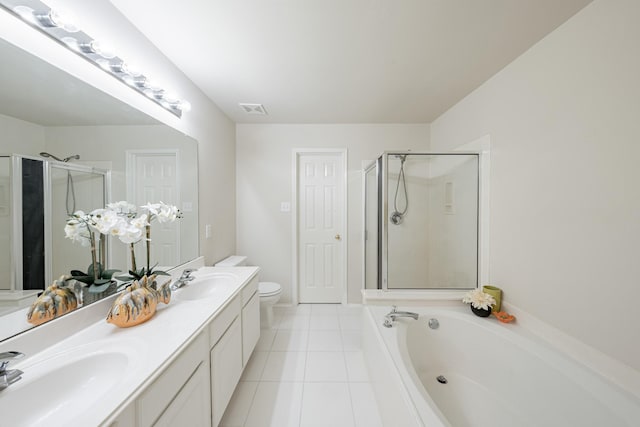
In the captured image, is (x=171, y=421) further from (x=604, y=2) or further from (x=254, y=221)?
(x=604, y=2)

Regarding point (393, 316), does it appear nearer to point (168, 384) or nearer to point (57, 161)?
point (168, 384)

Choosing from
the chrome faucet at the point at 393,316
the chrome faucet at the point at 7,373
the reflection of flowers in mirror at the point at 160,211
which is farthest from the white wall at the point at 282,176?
the chrome faucet at the point at 7,373

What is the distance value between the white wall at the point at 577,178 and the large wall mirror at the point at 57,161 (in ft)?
7.95

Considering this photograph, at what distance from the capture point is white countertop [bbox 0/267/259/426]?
641 mm

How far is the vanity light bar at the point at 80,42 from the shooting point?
824mm

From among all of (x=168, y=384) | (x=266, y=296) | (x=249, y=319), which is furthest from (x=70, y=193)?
(x=266, y=296)

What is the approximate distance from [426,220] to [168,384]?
88.0 inches

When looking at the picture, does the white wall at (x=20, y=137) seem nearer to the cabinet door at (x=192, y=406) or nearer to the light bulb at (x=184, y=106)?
the light bulb at (x=184, y=106)

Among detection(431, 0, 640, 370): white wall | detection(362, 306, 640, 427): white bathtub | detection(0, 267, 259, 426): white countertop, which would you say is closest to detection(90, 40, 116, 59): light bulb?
detection(0, 267, 259, 426): white countertop

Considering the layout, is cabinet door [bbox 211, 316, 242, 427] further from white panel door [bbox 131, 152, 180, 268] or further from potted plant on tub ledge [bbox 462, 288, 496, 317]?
potted plant on tub ledge [bbox 462, 288, 496, 317]

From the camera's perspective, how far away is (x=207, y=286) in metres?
1.69

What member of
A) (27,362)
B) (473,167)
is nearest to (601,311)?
(473,167)

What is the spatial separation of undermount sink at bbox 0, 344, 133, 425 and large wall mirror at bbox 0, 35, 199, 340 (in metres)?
→ 0.21

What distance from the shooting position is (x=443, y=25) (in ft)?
4.15
